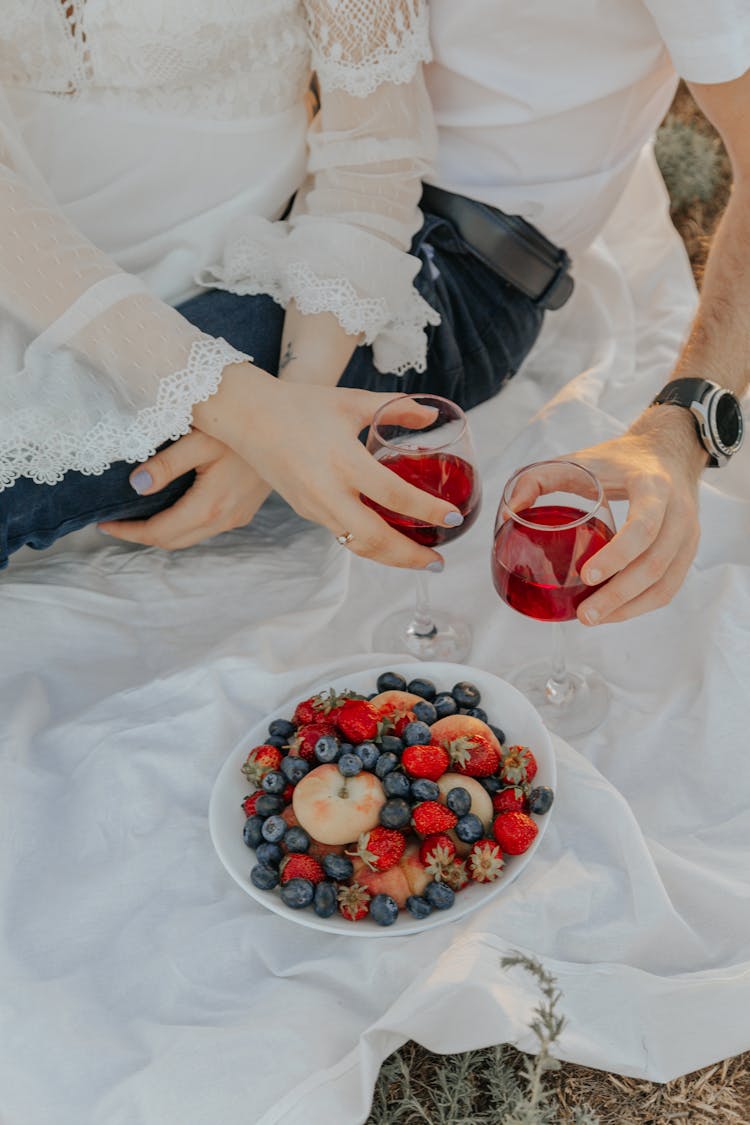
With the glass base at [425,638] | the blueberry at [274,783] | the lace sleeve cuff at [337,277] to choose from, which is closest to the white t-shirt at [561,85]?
the lace sleeve cuff at [337,277]

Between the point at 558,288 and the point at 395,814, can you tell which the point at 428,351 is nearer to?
the point at 558,288

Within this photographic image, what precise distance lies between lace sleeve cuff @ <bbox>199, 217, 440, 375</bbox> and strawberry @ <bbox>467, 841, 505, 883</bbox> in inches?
31.2

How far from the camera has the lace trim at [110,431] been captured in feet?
5.06

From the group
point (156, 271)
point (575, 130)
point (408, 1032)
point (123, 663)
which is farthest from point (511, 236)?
point (408, 1032)

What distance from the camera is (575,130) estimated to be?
1852 millimetres

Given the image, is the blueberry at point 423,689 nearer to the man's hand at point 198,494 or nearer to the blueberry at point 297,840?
the blueberry at point 297,840

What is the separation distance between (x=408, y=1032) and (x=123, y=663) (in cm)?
73

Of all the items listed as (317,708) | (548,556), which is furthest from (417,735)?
(548,556)

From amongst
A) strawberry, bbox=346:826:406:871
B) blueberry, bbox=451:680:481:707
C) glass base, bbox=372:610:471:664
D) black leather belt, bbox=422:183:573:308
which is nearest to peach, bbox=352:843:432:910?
strawberry, bbox=346:826:406:871

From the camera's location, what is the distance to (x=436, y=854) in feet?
4.22

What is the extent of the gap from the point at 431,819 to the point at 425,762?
7 centimetres

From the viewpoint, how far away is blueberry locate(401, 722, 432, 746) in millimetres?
1369

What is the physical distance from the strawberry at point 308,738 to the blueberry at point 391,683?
0.38 ft

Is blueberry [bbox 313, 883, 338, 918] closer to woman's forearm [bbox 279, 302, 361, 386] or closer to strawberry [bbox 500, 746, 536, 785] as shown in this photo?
strawberry [bbox 500, 746, 536, 785]
